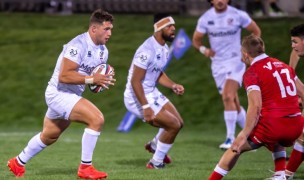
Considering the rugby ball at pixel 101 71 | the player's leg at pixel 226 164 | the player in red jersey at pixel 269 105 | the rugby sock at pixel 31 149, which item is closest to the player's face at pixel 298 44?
the player in red jersey at pixel 269 105

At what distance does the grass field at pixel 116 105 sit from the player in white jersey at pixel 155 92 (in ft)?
1.18

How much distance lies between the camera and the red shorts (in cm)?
892

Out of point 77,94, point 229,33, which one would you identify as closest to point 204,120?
point 229,33

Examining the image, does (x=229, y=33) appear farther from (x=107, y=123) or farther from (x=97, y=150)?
(x=107, y=123)

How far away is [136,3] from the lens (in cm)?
2289

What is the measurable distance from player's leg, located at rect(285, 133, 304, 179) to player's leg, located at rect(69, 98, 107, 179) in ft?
7.00

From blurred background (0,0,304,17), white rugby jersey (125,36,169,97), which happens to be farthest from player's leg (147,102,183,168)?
blurred background (0,0,304,17)

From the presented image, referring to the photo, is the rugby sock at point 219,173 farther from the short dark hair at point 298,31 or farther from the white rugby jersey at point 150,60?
the white rugby jersey at point 150,60

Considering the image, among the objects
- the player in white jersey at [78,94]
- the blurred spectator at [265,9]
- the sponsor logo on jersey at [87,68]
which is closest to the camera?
the player in white jersey at [78,94]

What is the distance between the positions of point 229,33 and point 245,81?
547 cm

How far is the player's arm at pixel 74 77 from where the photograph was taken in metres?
9.43

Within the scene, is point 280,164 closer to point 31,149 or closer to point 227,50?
point 31,149

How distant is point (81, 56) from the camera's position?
9.78 m

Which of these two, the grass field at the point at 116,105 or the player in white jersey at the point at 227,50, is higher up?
the player in white jersey at the point at 227,50
